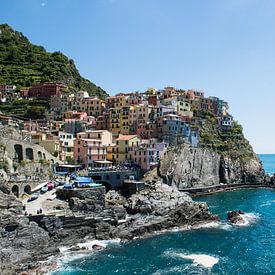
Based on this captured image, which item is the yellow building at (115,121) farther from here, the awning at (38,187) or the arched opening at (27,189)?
the arched opening at (27,189)

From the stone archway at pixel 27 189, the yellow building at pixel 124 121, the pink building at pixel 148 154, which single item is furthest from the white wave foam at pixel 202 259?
the yellow building at pixel 124 121

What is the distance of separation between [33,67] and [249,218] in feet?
356

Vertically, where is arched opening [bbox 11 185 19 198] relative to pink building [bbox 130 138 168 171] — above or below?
below

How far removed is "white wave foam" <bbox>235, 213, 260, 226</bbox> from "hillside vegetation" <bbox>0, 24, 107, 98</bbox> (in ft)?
271

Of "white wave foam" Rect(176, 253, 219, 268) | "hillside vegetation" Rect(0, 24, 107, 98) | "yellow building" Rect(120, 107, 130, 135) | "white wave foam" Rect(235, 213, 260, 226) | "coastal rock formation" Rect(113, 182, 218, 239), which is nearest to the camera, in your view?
"white wave foam" Rect(176, 253, 219, 268)

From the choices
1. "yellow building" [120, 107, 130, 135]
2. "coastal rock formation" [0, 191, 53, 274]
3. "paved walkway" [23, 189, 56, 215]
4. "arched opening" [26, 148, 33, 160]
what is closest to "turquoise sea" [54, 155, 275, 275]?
"coastal rock formation" [0, 191, 53, 274]

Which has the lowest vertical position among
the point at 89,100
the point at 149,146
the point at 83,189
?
the point at 83,189

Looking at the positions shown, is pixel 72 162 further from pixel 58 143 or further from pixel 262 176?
pixel 262 176

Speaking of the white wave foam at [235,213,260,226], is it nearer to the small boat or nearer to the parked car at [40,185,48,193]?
the small boat

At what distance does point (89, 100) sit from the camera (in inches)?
4488

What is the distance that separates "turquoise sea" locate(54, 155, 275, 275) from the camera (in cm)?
4197

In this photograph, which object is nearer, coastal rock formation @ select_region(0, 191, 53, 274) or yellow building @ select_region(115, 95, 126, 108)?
coastal rock formation @ select_region(0, 191, 53, 274)

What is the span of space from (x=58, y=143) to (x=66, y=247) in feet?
119

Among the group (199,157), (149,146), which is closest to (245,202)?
(199,157)
